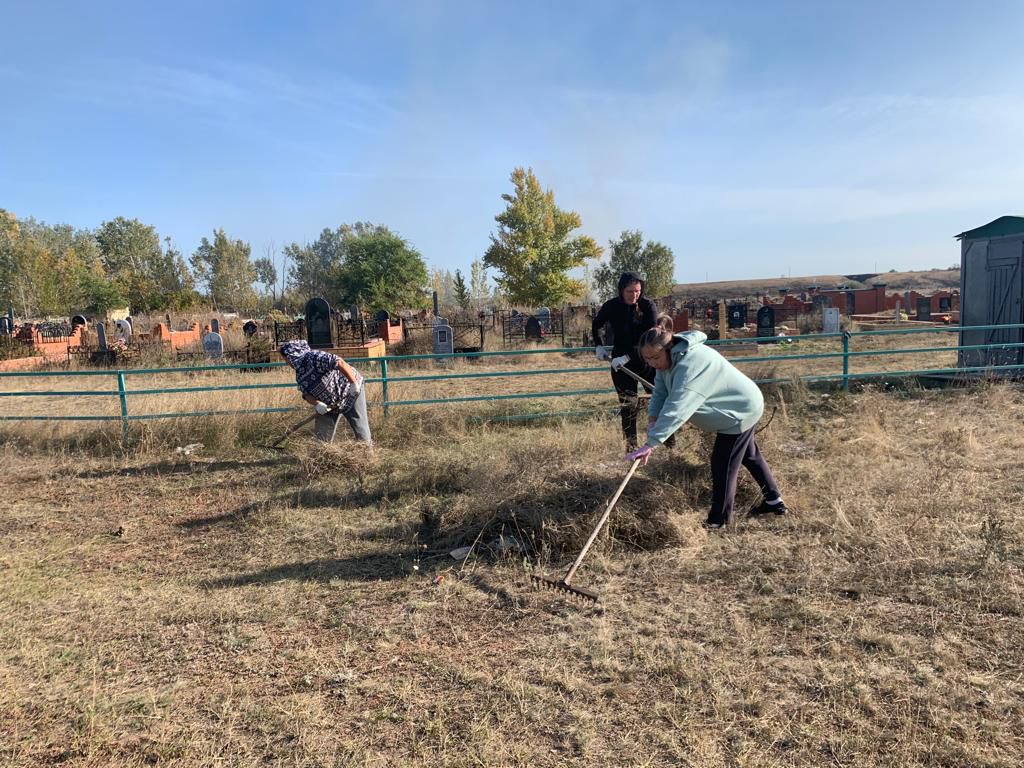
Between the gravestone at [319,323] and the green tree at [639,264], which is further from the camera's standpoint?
the green tree at [639,264]

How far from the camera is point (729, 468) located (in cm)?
404

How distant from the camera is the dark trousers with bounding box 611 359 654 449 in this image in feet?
18.4

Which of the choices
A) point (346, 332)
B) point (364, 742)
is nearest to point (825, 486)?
point (364, 742)

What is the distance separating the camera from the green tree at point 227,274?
162 ft

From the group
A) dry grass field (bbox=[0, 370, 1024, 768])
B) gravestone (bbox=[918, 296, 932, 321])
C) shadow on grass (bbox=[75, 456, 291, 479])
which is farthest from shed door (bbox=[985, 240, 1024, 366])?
gravestone (bbox=[918, 296, 932, 321])

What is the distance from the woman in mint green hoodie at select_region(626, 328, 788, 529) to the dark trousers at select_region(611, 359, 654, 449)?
135 centimetres

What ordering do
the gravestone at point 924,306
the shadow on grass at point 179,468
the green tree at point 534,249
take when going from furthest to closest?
the green tree at point 534,249 → the gravestone at point 924,306 → the shadow on grass at point 179,468

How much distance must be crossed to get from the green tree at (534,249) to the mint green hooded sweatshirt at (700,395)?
30.6m

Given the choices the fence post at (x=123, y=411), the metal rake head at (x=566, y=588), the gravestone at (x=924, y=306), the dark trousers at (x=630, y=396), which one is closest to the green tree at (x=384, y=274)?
the gravestone at (x=924, y=306)

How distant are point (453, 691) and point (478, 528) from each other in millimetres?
Result: 1640

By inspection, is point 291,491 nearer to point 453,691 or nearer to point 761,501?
point 453,691

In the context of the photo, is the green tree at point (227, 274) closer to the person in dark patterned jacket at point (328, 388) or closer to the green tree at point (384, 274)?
the green tree at point (384, 274)

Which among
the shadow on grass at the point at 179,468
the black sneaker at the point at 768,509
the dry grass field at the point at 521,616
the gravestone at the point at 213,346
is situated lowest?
the dry grass field at the point at 521,616

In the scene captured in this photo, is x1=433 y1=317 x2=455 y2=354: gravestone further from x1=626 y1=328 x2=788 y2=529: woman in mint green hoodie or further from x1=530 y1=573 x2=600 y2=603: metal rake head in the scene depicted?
x1=530 y1=573 x2=600 y2=603: metal rake head
